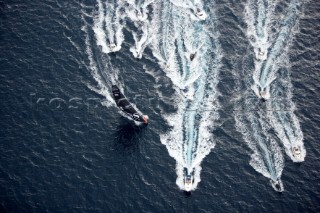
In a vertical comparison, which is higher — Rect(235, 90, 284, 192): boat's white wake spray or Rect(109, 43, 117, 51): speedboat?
Rect(109, 43, 117, 51): speedboat

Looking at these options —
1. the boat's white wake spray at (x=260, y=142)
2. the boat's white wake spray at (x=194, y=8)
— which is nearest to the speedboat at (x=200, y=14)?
the boat's white wake spray at (x=194, y=8)

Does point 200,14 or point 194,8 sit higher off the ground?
point 194,8

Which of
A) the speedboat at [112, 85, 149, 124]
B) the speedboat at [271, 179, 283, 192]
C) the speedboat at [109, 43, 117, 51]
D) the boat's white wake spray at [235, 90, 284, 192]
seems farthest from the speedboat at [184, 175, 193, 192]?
the speedboat at [109, 43, 117, 51]

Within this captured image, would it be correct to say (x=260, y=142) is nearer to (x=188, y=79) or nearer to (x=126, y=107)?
(x=188, y=79)

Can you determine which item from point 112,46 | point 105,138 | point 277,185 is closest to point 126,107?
point 105,138

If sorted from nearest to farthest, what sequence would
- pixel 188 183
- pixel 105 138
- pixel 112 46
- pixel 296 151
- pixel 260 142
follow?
pixel 188 183
pixel 296 151
pixel 260 142
pixel 105 138
pixel 112 46

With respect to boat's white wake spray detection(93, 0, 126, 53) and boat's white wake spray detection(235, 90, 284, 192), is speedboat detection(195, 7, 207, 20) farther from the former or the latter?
boat's white wake spray detection(235, 90, 284, 192)
